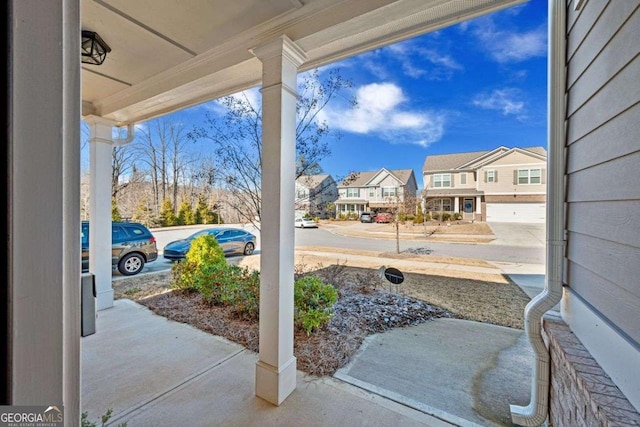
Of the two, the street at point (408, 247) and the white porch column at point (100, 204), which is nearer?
the white porch column at point (100, 204)

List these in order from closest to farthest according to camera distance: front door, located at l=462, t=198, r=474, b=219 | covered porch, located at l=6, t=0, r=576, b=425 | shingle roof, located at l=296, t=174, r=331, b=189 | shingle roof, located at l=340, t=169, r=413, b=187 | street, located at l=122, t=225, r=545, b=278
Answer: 1. covered porch, located at l=6, t=0, r=576, b=425
2. shingle roof, located at l=296, t=174, r=331, b=189
3. shingle roof, located at l=340, t=169, r=413, b=187
4. street, located at l=122, t=225, r=545, b=278
5. front door, located at l=462, t=198, r=474, b=219

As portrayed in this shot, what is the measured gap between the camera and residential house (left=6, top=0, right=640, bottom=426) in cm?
47

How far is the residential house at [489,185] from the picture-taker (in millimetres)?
10352

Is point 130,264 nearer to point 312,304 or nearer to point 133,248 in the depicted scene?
point 133,248

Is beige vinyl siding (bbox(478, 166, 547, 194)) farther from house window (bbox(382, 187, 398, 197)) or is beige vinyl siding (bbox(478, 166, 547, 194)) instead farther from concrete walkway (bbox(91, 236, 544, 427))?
concrete walkway (bbox(91, 236, 544, 427))

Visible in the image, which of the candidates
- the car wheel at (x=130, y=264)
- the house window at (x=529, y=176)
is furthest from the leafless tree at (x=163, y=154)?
the house window at (x=529, y=176)

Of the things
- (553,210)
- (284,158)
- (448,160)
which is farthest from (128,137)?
(448,160)

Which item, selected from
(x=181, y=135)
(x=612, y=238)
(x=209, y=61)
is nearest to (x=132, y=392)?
(x=209, y=61)

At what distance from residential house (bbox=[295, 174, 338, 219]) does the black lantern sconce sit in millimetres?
3033

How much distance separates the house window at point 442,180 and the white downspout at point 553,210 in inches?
461

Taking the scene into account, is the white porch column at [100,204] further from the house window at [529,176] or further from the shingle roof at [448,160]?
the house window at [529,176]

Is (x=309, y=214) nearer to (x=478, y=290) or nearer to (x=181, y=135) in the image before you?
(x=478, y=290)

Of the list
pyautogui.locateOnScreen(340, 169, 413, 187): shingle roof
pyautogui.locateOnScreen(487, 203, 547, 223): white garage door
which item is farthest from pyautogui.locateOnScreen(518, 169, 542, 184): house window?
pyautogui.locateOnScreen(340, 169, 413, 187): shingle roof

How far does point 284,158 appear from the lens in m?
1.97
